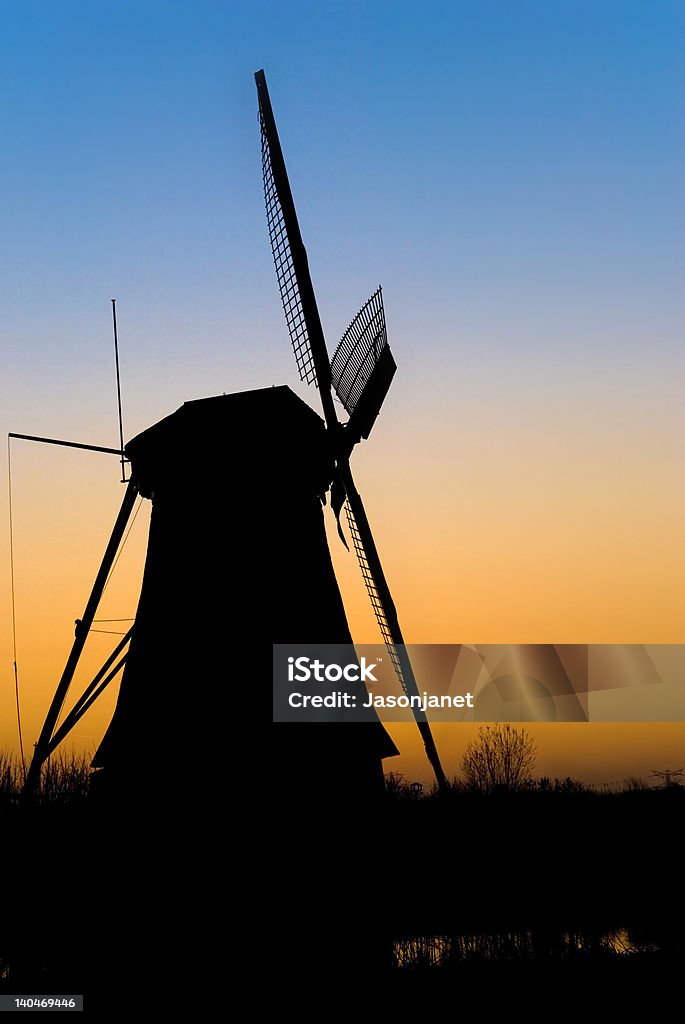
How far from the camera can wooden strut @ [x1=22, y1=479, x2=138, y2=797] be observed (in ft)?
44.9

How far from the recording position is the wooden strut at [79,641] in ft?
44.9

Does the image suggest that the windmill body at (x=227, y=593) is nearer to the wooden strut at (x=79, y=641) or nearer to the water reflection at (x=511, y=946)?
the wooden strut at (x=79, y=641)

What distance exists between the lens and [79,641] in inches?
541

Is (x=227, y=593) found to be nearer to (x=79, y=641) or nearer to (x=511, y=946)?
(x=79, y=641)

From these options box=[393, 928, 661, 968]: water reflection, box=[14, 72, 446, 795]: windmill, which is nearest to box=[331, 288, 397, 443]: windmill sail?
box=[14, 72, 446, 795]: windmill

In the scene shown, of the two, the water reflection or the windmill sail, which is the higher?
the windmill sail

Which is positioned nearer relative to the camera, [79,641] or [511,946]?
[79,641]

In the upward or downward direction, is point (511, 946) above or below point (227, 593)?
below

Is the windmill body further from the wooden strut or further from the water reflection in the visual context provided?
the water reflection

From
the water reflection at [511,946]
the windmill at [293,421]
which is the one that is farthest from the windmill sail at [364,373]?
the water reflection at [511,946]

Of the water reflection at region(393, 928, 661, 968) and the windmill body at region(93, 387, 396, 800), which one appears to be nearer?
the windmill body at region(93, 387, 396, 800)

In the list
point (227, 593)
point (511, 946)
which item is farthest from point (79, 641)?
point (511, 946)

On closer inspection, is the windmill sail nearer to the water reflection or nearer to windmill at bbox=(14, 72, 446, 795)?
windmill at bbox=(14, 72, 446, 795)

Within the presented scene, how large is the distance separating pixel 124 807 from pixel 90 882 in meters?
0.96
